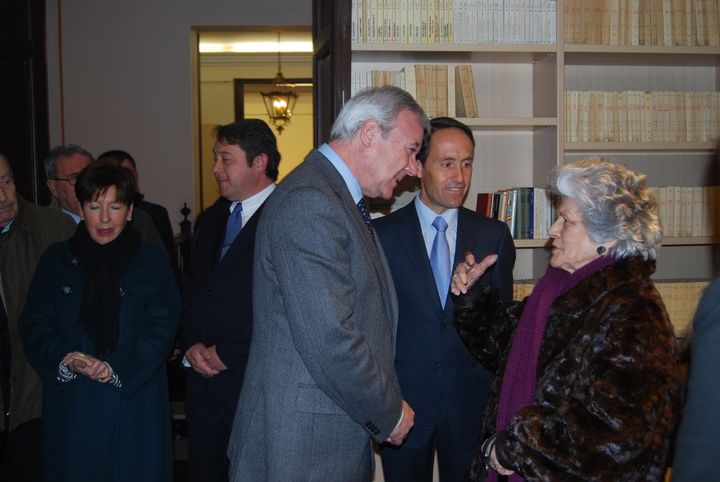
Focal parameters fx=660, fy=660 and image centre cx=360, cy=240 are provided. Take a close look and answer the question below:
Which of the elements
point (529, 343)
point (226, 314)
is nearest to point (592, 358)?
point (529, 343)

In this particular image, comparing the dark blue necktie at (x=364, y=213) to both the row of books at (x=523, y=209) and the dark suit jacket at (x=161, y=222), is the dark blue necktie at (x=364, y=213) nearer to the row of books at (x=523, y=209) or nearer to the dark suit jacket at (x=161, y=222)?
the row of books at (x=523, y=209)

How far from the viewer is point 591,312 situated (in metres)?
1.85

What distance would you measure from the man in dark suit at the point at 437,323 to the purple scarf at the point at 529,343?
1.67ft

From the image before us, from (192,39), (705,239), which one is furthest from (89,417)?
(192,39)

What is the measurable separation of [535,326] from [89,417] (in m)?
1.73

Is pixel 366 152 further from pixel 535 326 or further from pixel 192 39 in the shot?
pixel 192 39

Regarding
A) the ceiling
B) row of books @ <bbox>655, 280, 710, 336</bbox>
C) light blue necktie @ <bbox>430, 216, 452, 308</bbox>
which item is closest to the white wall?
the ceiling

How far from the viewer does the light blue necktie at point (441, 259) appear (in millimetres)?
2713

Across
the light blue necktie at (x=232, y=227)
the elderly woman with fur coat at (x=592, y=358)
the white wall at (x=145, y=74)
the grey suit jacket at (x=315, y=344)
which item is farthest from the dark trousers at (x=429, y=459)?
the white wall at (x=145, y=74)

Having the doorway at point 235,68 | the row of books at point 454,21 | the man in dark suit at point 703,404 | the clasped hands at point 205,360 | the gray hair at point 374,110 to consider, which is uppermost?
the doorway at point 235,68

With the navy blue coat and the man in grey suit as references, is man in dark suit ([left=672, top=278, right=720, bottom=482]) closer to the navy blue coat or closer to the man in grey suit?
the man in grey suit

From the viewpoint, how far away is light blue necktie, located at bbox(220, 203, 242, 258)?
3.04 meters

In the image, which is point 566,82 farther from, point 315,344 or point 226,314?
point 315,344

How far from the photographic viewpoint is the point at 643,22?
371 cm
